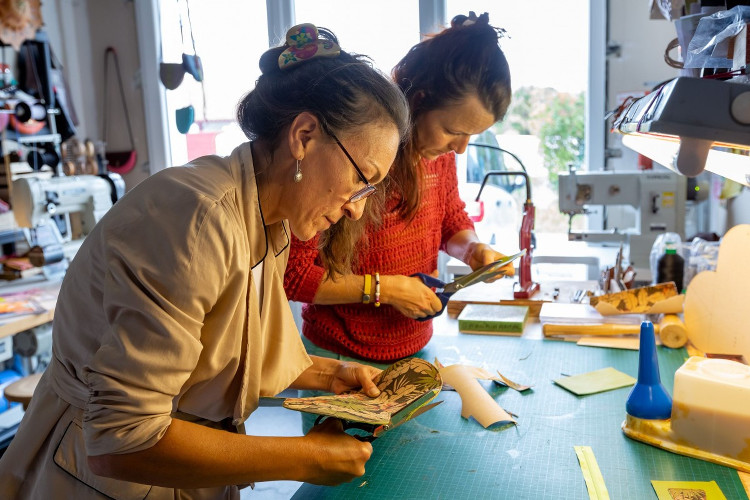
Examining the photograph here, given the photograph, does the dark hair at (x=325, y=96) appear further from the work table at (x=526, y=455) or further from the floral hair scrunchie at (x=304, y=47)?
the work table at (x=526, y=455)

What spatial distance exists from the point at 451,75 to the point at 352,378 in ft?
2.80

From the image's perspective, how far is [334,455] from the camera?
1133 mm

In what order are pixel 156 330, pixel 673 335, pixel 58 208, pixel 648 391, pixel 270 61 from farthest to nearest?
pixel 58 208 → pixel 673 335 → pixel 648 391 → pixel 270 61 → pixel 156 330

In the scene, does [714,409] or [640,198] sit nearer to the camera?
[714,409]

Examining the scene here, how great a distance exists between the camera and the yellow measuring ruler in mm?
1261

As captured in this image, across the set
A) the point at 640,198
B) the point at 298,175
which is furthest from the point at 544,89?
the point at 298,175

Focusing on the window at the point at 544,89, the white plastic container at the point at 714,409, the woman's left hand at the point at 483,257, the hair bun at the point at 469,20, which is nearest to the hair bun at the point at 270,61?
the hair bun at the point at 469,20

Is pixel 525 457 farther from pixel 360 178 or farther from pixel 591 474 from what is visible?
pixel 360 178

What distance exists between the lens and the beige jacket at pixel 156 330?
95cm

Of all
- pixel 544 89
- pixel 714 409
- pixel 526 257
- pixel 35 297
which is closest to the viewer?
pixel 714 409

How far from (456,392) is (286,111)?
0.93 m

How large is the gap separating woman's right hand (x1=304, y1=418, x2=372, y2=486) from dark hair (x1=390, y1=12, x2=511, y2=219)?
0.88 meters

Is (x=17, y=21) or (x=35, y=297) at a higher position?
(x=17, y=21)

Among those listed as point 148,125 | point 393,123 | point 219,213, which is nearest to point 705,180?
point 393,123
